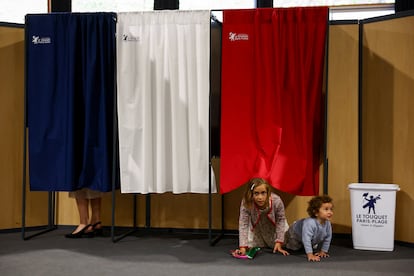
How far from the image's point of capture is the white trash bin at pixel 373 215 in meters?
4.23

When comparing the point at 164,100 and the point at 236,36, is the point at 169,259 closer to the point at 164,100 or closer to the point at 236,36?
the point at 164,100

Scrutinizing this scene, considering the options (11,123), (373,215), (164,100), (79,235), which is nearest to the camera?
(373,215)

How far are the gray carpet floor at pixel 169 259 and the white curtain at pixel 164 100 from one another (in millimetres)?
455

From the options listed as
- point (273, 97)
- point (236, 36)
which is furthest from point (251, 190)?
point (236, 36)

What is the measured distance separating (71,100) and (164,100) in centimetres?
71

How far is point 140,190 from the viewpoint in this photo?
4.47 metres

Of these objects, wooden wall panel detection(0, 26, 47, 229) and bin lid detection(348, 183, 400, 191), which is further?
wooden wall panel detection(0, 26, 47, 229)

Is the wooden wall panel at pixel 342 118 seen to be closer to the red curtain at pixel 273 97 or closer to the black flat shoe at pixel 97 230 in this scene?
the red curtain at pixel 273 97

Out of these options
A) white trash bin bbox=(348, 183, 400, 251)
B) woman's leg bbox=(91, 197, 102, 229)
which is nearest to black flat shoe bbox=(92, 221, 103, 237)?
woman's leg bbox=(91, 197, 102, 229)

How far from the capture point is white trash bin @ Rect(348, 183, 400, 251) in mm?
4230

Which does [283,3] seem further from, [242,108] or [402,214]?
[402,214]

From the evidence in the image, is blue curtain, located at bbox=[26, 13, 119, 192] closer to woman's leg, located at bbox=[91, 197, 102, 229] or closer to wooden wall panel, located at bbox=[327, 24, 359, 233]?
woman's leg, located at bbox=[91, 197, 102, 229]

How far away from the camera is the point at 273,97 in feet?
14.1

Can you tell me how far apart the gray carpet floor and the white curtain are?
46 cm
